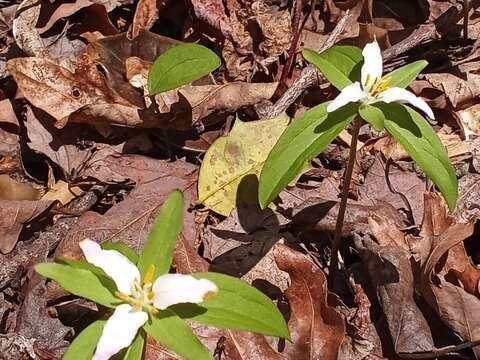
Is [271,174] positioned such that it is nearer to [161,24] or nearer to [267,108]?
[267,108]

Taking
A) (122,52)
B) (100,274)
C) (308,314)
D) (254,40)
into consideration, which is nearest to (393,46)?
(254,40)

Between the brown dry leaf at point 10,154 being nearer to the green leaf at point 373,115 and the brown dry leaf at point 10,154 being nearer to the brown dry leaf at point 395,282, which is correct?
the brown dry leaf at point 395,282

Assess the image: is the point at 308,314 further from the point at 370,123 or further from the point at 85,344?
the point at 85,344

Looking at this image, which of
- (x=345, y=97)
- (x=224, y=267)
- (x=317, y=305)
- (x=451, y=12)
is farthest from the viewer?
(x=451, y=12)

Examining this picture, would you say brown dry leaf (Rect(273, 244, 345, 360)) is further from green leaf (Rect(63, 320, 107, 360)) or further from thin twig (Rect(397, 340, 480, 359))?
green leaf (Rect(63, 320, 107, 360))

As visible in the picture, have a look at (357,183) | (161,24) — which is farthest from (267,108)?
(161,24)
